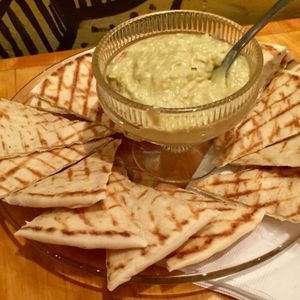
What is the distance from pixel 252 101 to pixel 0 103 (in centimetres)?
76

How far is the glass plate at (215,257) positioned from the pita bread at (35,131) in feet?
0.79

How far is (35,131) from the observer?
5.07 feet

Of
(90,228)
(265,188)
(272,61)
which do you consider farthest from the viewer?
(272,61)

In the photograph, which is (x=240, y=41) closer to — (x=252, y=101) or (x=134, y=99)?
(x=252, y=101)

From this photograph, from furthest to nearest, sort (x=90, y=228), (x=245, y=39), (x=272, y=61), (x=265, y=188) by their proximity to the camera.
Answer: (x=272, y=61)
(x=245, y=39)
(x=265, y=188)
(x=90, y=228)

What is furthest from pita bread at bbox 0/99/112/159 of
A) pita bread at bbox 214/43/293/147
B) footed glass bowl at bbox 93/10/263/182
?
pita bread at bbox 214/43/293/147

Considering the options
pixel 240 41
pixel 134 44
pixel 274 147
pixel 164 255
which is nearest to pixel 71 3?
pixel 134 44

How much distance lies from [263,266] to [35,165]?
66cm

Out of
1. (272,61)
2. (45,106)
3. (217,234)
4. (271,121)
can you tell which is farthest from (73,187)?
(272,61)

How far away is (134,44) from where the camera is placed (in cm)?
159

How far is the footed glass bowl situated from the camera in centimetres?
131

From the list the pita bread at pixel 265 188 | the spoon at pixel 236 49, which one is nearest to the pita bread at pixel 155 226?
the pita bread at pixel 265 188

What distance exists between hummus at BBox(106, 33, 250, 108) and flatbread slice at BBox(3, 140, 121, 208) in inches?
8.2

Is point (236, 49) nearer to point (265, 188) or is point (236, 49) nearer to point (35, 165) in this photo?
point (265, 188)
